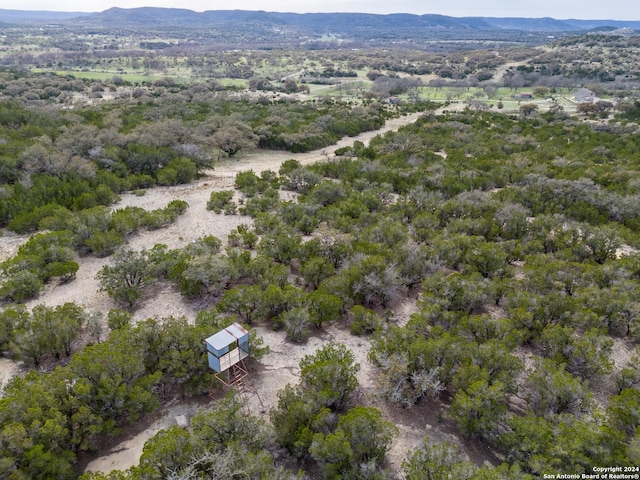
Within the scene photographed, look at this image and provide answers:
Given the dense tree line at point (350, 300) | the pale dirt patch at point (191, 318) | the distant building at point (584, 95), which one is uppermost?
the distant building at point (584, 95)

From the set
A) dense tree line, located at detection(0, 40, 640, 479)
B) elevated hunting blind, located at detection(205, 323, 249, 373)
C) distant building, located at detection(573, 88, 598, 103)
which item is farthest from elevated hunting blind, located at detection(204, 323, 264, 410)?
distant building, located at detection(573, 88, 598, 103)

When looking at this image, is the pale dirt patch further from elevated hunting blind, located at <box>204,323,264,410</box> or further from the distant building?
the distant building

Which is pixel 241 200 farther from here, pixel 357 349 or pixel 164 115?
pixel 164 115

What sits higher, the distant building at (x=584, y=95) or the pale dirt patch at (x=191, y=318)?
the distant building at (x=584, y=95)

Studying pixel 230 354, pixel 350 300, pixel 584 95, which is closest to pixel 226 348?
pixel 230 354

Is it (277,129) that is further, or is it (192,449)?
(277,129)

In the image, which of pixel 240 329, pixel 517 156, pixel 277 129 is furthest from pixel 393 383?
pixel 277 129

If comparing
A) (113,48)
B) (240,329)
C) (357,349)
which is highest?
(113,48)

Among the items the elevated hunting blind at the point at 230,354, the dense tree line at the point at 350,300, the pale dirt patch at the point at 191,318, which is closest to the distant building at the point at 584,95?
the dense tree line at the point at 350,300

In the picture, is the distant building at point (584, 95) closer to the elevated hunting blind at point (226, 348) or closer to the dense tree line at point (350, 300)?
the dense tree line at point (350, 300)
